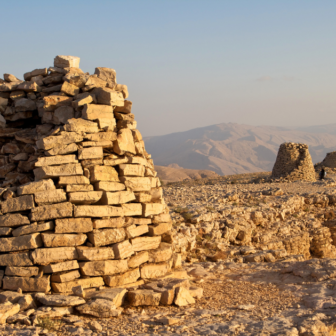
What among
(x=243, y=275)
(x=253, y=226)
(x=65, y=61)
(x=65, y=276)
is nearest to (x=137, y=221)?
(x=65, y=276)

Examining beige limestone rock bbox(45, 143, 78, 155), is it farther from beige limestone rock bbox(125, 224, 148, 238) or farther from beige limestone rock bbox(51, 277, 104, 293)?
beige limestone rock bbox(51, 277, 104, 293)

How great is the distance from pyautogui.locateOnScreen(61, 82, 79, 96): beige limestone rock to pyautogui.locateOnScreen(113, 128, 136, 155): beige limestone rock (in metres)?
1.29

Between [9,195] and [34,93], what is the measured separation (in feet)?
8.78

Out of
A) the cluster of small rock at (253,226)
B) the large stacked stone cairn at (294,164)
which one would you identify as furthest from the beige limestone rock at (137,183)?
the large stacked stone cairn at (294,164)

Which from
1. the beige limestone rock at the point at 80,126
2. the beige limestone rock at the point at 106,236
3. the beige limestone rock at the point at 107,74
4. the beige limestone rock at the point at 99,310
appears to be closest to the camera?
the beige limestone rock at the point at 99,310

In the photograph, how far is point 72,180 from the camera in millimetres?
6266

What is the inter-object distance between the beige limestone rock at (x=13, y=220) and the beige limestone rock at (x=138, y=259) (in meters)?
1.88

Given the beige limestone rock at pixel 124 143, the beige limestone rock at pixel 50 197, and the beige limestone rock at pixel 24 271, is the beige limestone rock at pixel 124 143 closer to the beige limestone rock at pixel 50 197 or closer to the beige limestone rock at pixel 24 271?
the beige limestone rock at pixel 50 197

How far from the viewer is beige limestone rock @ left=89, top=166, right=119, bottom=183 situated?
637 centimetres

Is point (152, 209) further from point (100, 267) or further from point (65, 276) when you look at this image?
point (65, 276)

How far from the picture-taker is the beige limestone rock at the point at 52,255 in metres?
5.69

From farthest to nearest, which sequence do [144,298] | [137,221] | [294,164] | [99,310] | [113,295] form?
[294,164] → [137,221] → [144,298] → [113,295] → [99,310]

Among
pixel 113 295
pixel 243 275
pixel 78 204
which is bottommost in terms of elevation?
pixel 243 275

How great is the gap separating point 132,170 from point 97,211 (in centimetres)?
115
